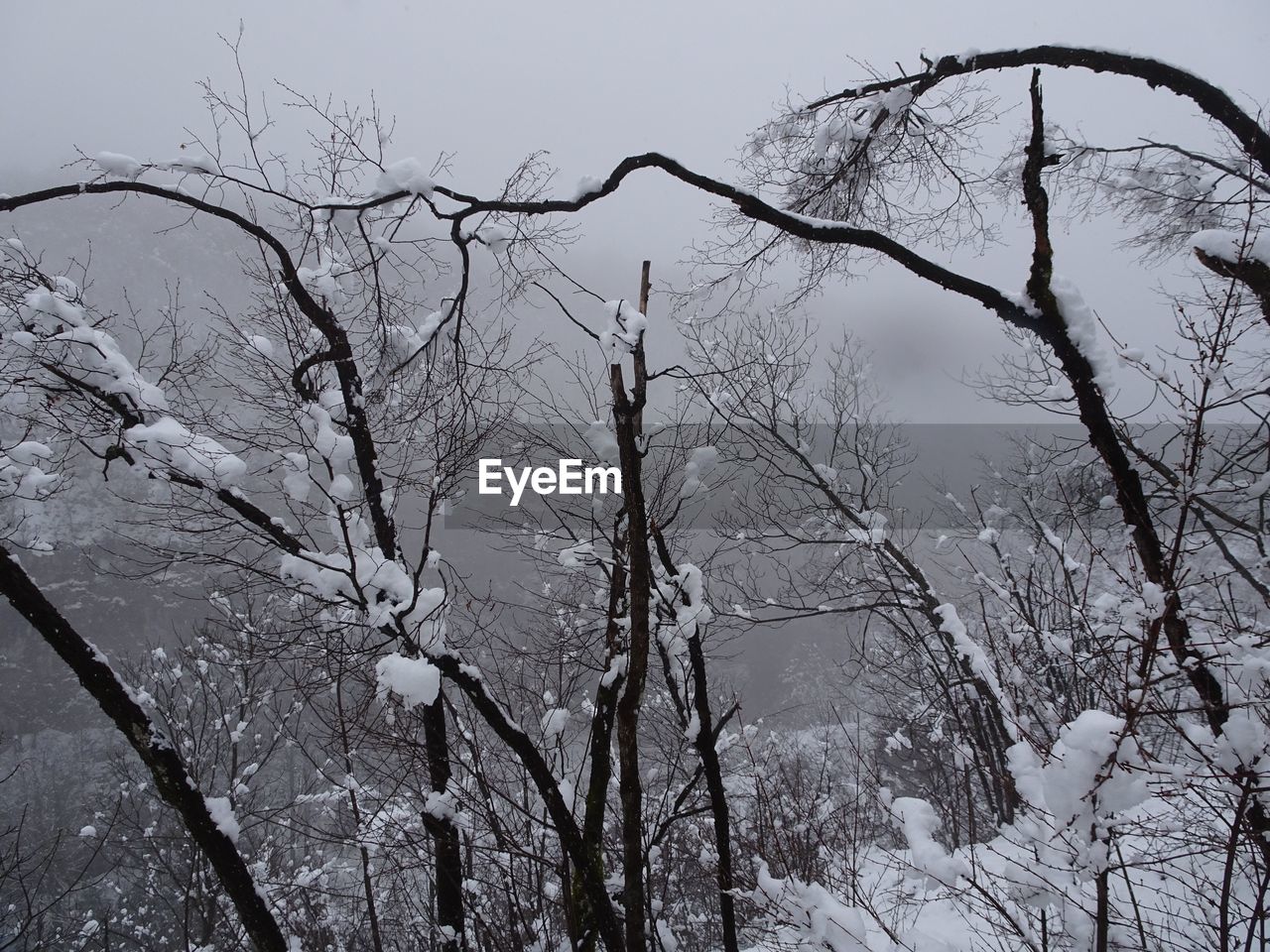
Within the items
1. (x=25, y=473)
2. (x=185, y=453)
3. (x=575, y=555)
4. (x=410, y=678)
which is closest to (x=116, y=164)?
(x=185, y=453)

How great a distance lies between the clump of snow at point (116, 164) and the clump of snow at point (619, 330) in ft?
8.70

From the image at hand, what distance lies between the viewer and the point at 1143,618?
202 centimetres

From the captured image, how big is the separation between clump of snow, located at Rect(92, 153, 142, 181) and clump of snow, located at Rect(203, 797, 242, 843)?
3.92 metres

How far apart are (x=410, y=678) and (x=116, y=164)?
3133mm

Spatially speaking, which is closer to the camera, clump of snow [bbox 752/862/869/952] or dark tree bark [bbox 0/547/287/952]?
clump of snow [bbox 752/862/869/952]

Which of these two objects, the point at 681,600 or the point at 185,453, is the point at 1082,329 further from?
the point at 185,453

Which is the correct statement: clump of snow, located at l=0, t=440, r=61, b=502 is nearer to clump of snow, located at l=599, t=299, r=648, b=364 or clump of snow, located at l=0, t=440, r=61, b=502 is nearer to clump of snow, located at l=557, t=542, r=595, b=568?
clump of snow, located at l=557, t=542, r=595, b=568

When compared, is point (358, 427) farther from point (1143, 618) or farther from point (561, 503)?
point (1143, 618)

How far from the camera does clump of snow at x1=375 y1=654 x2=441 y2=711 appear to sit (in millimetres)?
2779

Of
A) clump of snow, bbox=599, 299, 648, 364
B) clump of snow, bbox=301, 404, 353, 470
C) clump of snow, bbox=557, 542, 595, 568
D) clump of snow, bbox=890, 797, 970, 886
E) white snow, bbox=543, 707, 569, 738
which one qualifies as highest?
clump of snow, bbox=599, 299, 648, 364

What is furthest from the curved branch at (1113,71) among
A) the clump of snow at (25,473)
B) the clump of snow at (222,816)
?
the clump of snow at (222,816)

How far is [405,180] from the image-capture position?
3.01m

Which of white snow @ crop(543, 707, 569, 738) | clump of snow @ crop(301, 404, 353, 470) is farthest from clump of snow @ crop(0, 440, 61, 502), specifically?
white snow @ crop(543, 707, 569, 738)

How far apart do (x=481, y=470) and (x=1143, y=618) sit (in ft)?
15.7
